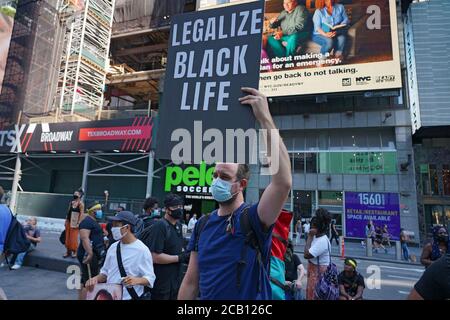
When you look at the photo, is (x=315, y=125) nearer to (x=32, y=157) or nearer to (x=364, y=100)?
(x=364, y=100)

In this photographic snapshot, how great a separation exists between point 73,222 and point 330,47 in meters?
19.7

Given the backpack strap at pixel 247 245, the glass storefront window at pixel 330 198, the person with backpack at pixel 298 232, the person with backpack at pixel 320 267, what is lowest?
the person with backpack at pixel 298 232

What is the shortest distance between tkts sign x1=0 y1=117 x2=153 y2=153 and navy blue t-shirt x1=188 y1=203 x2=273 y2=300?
15.8 metres

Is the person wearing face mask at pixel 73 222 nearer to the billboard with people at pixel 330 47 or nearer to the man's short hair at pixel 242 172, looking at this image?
the man's short hair at pixel 242 172

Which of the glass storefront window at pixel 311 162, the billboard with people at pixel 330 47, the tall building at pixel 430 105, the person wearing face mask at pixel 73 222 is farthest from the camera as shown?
the glass storefront window at pixel 311 162

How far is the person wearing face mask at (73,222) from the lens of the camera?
7.96 m

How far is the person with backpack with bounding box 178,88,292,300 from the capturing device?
69.9 inches

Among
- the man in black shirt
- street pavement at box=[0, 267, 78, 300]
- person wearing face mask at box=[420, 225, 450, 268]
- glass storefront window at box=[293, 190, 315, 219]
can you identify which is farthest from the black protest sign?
glass storefront window at box=[293, 190, 315, 219]

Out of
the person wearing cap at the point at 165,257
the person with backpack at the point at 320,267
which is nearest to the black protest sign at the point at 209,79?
the person wearing cap at the point at 165,257

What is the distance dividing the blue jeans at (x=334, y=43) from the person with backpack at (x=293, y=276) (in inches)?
765

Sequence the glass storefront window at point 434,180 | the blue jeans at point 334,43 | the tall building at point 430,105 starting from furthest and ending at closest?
the glass storefront window at point 434,180 → the tall building at point 430,105 → the blue jeans at point 334,43

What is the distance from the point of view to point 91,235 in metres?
5.90

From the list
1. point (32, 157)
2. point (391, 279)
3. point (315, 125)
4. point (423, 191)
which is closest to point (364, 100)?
point (315, 125)

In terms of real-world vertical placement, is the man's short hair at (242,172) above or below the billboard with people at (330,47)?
below
